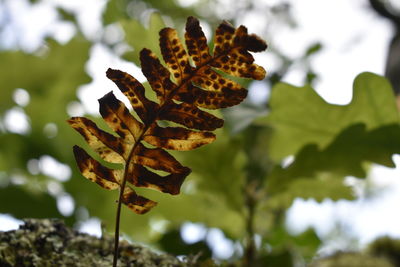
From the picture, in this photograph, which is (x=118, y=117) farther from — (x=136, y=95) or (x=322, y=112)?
(x=322, y=112)

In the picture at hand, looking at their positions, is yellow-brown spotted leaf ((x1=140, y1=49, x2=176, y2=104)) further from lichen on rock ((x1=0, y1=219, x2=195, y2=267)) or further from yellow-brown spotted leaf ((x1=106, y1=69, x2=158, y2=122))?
lichen on rock ((x1=0, y1=219, x2=195, y2=267))

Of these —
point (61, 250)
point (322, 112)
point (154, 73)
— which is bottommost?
point (61, 250)

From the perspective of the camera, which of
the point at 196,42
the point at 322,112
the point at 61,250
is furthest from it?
the point at 322,112

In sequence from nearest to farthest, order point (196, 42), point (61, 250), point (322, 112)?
point (196, 42)
point (61, 250)
point (322, 112)

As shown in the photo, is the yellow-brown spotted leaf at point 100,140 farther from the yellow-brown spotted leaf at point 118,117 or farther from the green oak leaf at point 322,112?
the green oak leaf at point 322,112

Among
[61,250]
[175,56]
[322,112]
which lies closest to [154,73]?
[175,56]

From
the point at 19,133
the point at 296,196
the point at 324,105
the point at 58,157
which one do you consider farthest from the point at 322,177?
the point at 19,133

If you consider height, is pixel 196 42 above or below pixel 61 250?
above

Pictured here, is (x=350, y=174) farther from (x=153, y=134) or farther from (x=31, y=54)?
(x=31, y=54)
